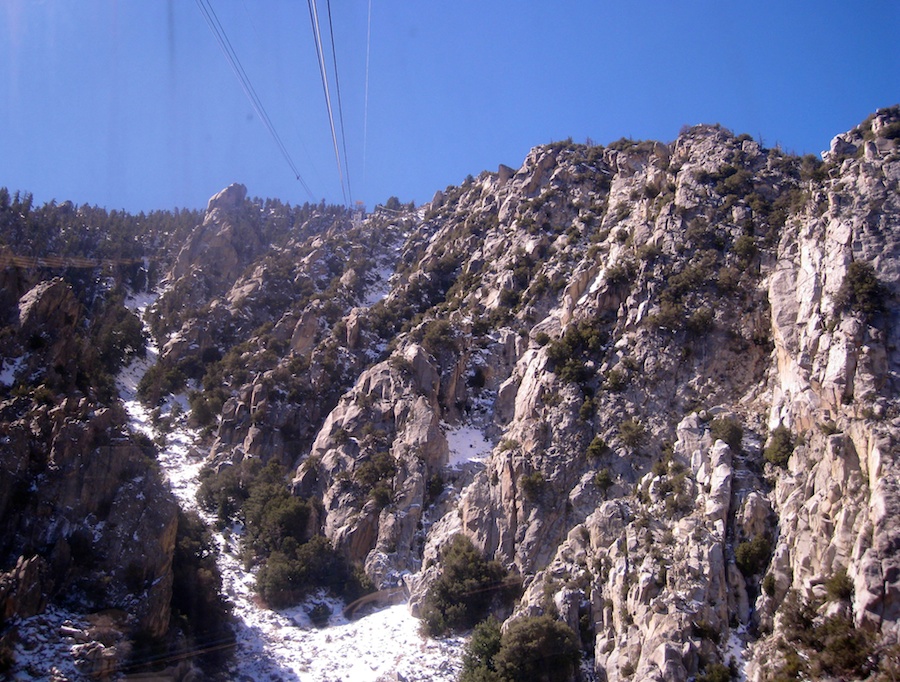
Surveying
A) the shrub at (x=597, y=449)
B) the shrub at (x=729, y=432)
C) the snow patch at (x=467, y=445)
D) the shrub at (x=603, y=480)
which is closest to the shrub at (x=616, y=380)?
the shrub at (x=597, y=449)

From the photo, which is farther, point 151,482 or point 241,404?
point 241,404

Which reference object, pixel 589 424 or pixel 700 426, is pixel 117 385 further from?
pixel 700 426

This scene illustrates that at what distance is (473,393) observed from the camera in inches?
1587

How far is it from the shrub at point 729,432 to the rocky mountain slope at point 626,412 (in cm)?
9

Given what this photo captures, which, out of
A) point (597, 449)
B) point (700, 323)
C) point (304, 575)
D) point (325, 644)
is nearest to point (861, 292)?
point (700, 323)

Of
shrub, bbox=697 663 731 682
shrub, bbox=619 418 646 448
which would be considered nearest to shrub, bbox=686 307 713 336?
shrub, bbox=619 418 646 448

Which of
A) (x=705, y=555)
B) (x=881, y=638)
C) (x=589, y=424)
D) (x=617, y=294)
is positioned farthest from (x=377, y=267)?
(x=881, y=638)

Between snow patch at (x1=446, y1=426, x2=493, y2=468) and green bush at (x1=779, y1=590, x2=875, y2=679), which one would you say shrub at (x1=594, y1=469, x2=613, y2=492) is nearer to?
snow patch at (x1=446, y1=426, x2=493, y2=468)

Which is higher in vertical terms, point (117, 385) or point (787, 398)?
point (117, 385)

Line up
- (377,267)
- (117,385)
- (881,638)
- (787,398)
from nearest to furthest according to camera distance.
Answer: (881,638), (787,398), (117,385), (377,267)

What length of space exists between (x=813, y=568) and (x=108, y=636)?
2325cm

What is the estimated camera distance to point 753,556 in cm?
2108

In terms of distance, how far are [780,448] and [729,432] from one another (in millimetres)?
1988

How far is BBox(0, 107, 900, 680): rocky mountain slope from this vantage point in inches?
786
